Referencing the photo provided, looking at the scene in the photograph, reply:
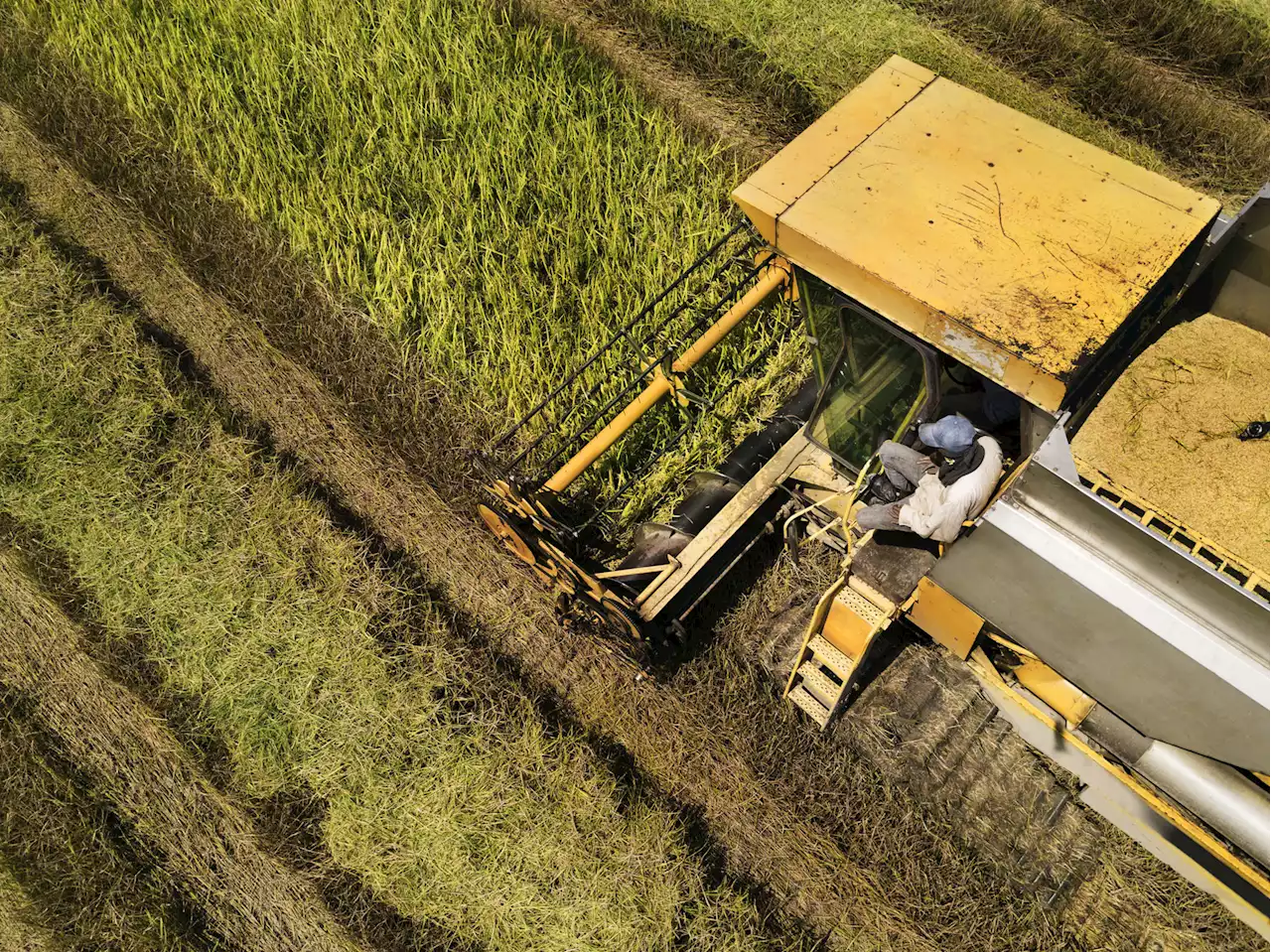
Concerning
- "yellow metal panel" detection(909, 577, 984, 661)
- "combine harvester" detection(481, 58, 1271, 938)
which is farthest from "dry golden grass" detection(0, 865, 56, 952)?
"yellow metal panel" detection(909, 577, 984, 661)

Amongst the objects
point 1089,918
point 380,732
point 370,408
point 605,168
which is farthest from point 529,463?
point 1089,918

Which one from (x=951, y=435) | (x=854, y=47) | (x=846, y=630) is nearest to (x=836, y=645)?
(x=846, y=630)

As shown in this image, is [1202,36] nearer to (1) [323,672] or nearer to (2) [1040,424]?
(2) [1040,424]

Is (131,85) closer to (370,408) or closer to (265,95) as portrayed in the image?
Result: (265,95)

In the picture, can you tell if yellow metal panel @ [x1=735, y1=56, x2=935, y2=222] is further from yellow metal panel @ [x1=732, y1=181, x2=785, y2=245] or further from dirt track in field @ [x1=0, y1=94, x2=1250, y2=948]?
dirt track in field @ [x1=0, y1=94, x2=1250, y2=948]

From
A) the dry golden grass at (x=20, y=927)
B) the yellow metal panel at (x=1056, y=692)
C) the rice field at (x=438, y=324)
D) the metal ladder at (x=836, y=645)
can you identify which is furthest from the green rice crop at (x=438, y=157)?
the dry golden grass at (x=20, y=927)

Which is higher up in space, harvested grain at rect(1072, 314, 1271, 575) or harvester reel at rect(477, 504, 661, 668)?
harvested grain at rect(1072, 314, 1271, 575)
